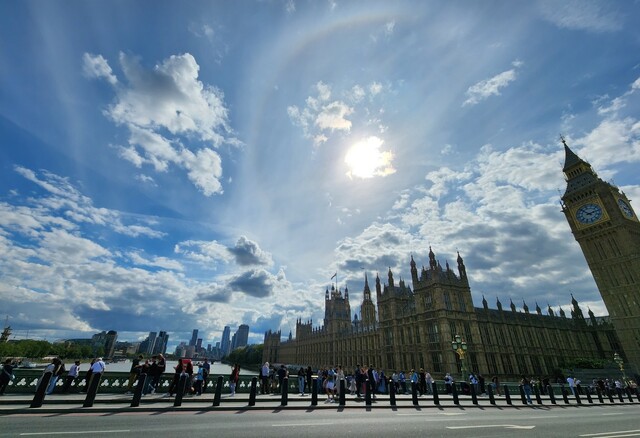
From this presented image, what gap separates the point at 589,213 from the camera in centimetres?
6669

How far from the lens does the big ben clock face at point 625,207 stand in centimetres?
6439

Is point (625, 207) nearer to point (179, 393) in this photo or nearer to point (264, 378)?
point (264, 378)

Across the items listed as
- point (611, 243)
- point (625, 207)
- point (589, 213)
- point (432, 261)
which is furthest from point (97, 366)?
point (625, 207)

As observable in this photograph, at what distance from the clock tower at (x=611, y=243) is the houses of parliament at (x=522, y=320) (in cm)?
15

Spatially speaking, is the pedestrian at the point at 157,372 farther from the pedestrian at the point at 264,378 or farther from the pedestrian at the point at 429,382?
the pedestrian at the point at 429,382

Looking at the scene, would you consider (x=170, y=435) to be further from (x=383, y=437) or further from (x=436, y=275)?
(x=436, y=275)

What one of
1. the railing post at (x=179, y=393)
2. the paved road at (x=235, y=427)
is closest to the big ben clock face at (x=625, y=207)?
the paved road at (x=235, y=427)

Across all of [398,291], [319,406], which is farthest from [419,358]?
[319,406]

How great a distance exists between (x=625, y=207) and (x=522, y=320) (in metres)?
34.2

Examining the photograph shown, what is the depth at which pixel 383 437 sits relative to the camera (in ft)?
29.2

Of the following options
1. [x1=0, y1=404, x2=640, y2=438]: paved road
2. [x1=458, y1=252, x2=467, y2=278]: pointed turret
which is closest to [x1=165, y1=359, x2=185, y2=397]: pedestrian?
[x1=0, y1=404, x2=640, y2=438]: paved road

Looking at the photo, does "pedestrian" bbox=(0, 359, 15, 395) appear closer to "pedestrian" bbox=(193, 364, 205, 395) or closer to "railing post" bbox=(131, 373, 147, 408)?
"railing post" bbox=(131, 373, 147, 408)

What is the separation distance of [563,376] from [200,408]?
7030 centimetres

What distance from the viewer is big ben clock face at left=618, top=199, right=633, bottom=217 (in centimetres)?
6439
